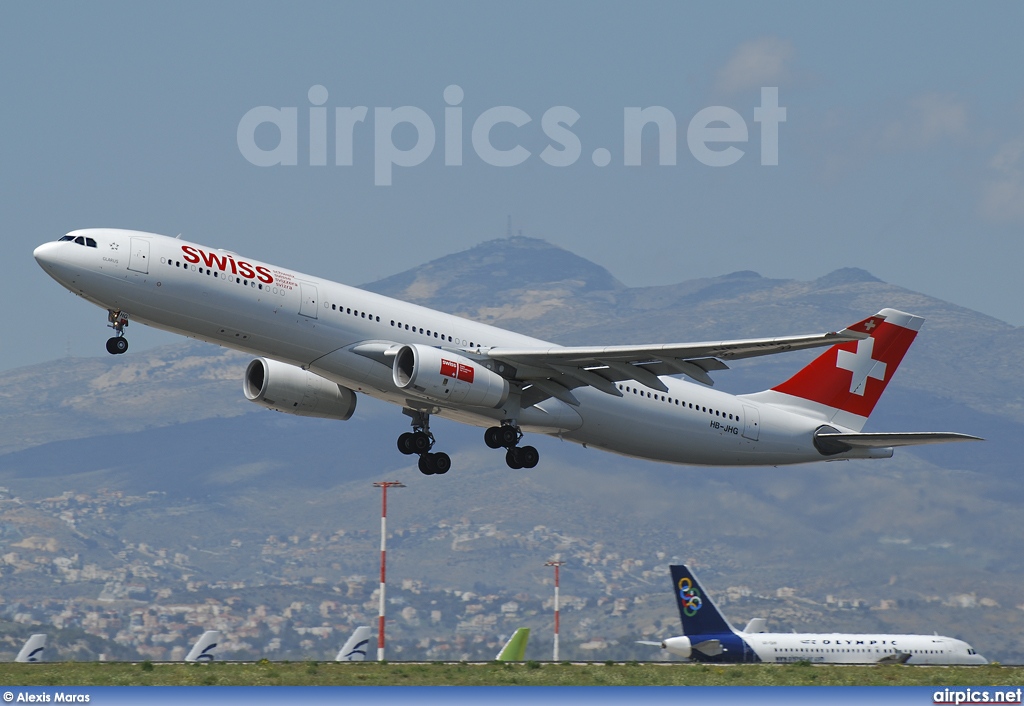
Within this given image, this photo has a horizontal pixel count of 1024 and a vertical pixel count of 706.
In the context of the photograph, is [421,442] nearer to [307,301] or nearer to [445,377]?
[445,377]

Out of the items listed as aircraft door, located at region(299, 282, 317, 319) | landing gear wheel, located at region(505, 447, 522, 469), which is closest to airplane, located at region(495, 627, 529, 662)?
landing gear wheel, located at region(505, 447, 522, 469)

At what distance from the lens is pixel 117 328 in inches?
1501

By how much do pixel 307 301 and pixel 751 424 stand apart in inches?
601

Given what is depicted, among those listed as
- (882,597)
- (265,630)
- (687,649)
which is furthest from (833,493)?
(687,649)

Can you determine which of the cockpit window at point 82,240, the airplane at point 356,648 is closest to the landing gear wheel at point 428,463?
the cockpit window at point 82,240

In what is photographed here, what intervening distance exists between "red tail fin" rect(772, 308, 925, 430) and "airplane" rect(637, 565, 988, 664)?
13845mm

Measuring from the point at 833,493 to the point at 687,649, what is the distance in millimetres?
113233

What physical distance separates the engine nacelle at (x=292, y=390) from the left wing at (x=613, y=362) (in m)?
5.61

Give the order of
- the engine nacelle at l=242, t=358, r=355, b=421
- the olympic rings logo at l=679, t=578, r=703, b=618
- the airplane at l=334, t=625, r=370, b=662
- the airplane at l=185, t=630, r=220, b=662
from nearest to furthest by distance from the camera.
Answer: the engine nacelle at l=242, t=358, r=355, b=421, the airplane at l=185, t=630, r=220, b=662, the airplane at l=334, t=625, r=370, b=662, the olympic rings logo at l=679, t=578, r=703, b=618

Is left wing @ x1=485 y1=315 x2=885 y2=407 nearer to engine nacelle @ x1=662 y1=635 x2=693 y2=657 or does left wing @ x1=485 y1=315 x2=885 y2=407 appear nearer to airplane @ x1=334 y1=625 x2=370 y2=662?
engine nacelle @ x1=662 y1=635 x2=693 y2=657

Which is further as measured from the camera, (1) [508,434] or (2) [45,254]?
(1) [508,434]

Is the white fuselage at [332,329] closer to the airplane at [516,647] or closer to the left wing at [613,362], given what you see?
the left wing at [613,362]

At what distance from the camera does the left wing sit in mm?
38188

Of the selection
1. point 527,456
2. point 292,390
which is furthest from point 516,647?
point 292,390
